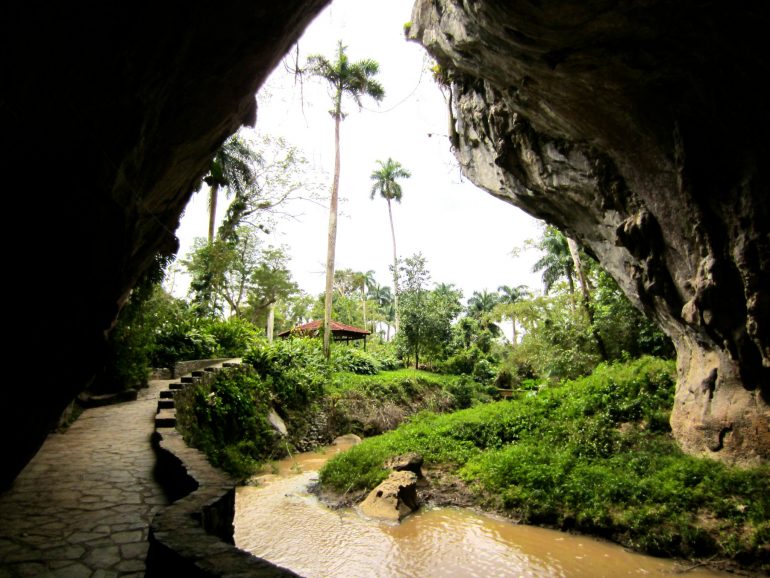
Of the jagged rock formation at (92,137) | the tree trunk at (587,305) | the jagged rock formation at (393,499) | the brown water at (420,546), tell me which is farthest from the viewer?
the tree trunk at (587,305)

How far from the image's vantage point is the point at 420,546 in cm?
764

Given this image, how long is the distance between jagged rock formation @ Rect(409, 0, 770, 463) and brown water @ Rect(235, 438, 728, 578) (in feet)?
11.3

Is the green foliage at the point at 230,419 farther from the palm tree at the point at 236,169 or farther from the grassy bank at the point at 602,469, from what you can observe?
the palm tree at the point at 236,169

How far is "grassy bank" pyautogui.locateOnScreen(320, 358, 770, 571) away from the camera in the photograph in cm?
702

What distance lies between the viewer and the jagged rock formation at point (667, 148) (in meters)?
6.14

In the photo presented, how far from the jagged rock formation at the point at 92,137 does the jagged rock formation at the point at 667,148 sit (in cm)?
451

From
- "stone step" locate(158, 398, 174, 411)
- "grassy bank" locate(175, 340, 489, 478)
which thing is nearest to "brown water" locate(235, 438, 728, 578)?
"grassy bank" locate(175, 340, 489, 478)

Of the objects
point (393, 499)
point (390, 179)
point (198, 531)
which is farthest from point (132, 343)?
point (390, 179)

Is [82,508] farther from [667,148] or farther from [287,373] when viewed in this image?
[287,373]

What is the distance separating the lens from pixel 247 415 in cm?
1203

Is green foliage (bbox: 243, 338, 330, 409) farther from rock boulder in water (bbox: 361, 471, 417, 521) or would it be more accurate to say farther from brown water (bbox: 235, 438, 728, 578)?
rock boulder in water (bbox: 361, 471, 417, 521)

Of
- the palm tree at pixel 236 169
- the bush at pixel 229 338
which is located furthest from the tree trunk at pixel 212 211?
the bush at pixel 229 338

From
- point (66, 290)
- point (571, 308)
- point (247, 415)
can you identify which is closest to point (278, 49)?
point (66, 290)

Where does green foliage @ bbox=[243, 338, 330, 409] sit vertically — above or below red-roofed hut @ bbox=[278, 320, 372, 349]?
below
